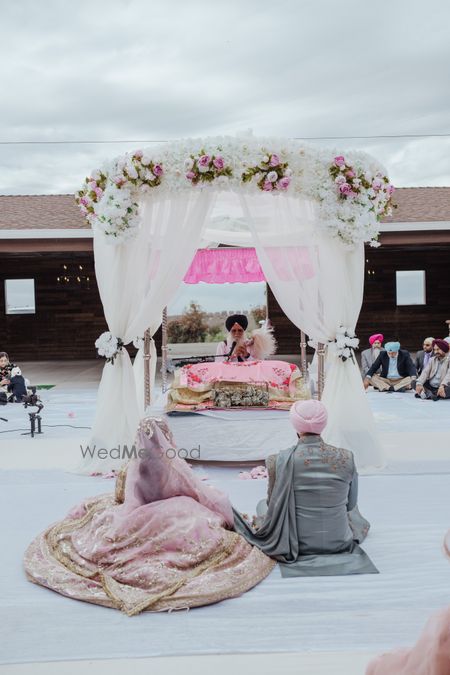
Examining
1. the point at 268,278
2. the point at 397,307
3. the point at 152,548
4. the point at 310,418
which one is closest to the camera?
the point at 152,548

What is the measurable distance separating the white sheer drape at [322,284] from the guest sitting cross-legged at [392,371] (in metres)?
5.95

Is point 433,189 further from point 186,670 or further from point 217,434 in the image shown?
point 186,670

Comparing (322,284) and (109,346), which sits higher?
(322,284)

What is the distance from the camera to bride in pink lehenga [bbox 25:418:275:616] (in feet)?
11.5

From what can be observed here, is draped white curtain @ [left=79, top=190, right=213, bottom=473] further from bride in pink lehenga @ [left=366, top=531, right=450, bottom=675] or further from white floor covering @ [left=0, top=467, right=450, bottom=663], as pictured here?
bride in pink lehenga @ [left=366, top=531, right=450, bottom=675]

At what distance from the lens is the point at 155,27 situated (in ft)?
34.6

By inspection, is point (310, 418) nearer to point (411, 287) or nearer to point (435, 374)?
point (435, 374)

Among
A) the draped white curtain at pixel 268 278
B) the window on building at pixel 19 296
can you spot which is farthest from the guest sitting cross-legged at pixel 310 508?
the window on building at pixel 19 296

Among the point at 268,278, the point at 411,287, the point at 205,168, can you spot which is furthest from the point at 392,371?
the point at 411,287

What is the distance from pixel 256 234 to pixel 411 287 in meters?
15.8

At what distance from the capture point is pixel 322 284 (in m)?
6.52

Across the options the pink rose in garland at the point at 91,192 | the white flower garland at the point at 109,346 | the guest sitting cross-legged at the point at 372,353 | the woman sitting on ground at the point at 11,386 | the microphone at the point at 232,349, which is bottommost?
the woman sitting on ground at the point at 11,386

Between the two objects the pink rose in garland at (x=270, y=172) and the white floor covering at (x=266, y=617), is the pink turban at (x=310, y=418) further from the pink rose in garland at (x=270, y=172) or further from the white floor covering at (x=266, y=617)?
the pink rose in garland at (x=270, y=172)

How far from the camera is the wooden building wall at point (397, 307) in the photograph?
20.9m
